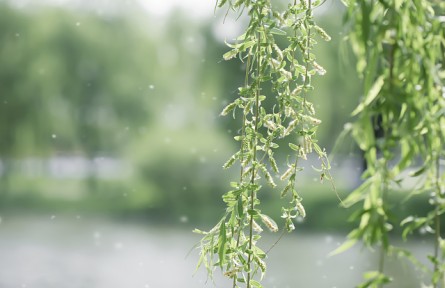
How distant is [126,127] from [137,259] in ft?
12.6

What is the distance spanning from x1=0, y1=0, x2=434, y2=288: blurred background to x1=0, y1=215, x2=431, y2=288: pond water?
0.07 m

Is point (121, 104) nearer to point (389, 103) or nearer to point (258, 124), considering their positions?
point (258, 124)

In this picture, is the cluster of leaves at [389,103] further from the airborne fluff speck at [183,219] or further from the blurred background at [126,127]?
the airborne fluff speck at [183,219]

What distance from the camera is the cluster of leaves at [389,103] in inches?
27.3

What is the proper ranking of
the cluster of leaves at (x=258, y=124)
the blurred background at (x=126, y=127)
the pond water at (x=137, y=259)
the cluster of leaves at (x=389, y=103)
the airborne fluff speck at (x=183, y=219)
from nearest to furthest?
1. the cluster of leaves at (x=389, y=103)
2. the cluster of leaves at (x=258, y=124)
3. the pond water at (x=137, y=259)
4. the blurred background at (x=126, y=127)
5. the airborne fluff speck at (x=183, y=219)

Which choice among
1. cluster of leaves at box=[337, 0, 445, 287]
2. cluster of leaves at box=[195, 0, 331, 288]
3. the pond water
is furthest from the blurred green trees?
cluster of leaves at box=[337, 0, 445, 287]

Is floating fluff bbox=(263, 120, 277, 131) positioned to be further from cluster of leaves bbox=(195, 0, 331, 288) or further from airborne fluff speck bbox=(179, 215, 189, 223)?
airborne fluff speck bbox=(179, 215, 189, 223)

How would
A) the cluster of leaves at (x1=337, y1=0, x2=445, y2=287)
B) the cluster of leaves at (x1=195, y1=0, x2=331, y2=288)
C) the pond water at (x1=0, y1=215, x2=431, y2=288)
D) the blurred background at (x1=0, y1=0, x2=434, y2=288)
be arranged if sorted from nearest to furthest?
the cluster of leaves at (x1=337, y1=0, x2=445, y2=287)
the cluster of leaves at (x1=195, y1=0, x2=331, y2=288)
the pond water at (x1=0, y1=215, x2=431, y2=288)
the blurred background at (x1=0, y1=0, x2=434, y2=288)

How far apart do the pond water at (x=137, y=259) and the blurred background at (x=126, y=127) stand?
7 cm

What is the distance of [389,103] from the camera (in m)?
0.70

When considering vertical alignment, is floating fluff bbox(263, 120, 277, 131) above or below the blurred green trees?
above

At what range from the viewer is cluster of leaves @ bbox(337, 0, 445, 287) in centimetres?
69

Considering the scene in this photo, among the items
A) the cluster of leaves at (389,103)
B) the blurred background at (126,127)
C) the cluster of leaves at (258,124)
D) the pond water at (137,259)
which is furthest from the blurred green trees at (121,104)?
the cluster of leaves at (389,103)

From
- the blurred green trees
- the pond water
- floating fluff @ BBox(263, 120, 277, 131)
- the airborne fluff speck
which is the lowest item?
the airborne fluff speck
